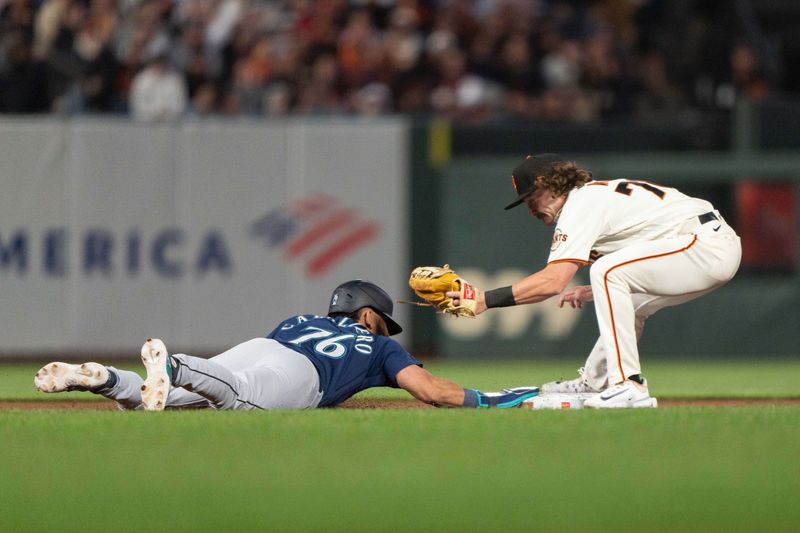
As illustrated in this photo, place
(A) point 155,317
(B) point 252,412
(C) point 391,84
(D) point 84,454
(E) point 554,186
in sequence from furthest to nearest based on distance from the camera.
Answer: (C) point 391,84
(A) point 155,317
(E) point 554,186
(B) point 252,412
(D) point 84,454

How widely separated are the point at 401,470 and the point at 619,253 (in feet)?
9.14

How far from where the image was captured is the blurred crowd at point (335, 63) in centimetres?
1430

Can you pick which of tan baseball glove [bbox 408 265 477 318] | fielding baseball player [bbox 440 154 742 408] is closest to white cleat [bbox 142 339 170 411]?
tan baseball glove [bbox 408 265 477 318]

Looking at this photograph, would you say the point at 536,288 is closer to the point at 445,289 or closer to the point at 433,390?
the point at 445,289

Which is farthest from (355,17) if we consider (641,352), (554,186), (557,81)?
(554,186)

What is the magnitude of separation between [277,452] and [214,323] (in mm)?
8716

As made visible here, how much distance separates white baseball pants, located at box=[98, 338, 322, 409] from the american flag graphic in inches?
270

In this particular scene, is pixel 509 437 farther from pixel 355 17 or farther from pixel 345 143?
pixel 355 17

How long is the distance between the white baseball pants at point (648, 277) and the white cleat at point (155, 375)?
2.30m

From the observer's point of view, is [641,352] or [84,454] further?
[641,352]

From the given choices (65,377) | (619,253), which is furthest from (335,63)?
(65,377)

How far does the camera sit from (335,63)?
14.8 m

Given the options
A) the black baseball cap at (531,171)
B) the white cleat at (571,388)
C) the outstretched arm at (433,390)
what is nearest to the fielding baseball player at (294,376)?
the outstretched arm at (433,390)

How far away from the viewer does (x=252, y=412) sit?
6566 millimetres
